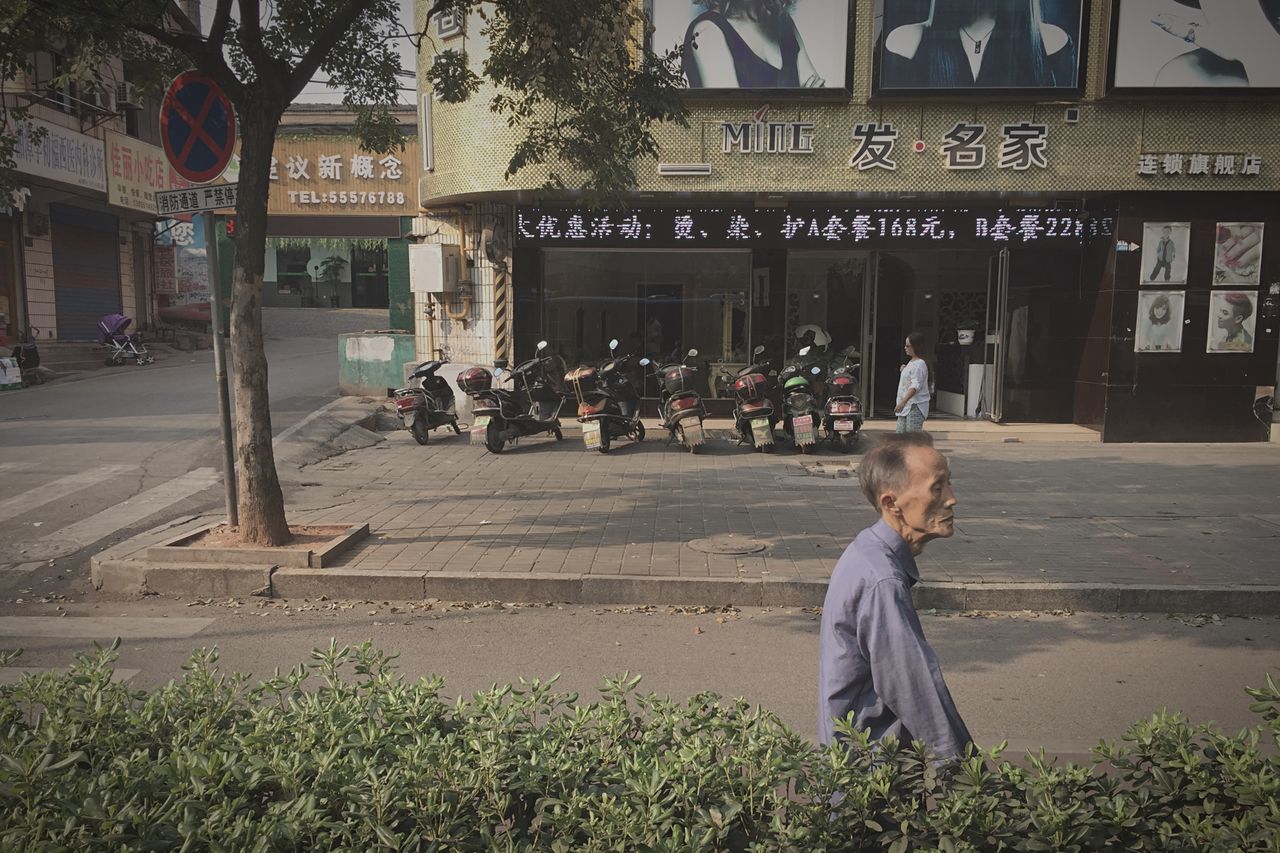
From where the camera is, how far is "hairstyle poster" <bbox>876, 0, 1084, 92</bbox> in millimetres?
12484

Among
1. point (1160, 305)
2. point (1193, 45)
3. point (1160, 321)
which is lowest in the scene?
point (1160, 321)

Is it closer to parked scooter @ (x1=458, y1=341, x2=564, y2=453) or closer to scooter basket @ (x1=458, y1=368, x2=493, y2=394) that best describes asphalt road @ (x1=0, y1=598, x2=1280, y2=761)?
parked scooter @ (x1=458, y1=341, x2=564, y2=453)

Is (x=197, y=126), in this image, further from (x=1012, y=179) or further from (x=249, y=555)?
(x=1012, y=179)

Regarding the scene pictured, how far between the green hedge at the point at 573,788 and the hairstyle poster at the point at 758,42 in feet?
38.9

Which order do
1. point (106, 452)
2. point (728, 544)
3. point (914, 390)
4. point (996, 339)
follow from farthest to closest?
point (996, 339) < point (106, 452) < point (914, 390) < point (728, 544)

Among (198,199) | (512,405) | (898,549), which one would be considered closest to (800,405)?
(512,405)

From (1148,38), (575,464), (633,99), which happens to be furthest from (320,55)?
(1148,38)

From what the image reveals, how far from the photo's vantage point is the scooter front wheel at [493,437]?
11914 mm

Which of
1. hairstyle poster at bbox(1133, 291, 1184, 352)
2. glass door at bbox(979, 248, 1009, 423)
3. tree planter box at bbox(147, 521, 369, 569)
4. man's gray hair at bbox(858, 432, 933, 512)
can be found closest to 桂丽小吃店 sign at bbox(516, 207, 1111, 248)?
glass door at bbox(979, 248, 1009, 423)

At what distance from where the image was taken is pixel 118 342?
2108 centimetres

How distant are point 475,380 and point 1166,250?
1025 centimetres

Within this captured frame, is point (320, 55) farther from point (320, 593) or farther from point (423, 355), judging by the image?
point (423, 355)

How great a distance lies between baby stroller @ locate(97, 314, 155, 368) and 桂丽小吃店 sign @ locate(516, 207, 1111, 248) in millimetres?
12735

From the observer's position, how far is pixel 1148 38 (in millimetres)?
12336
